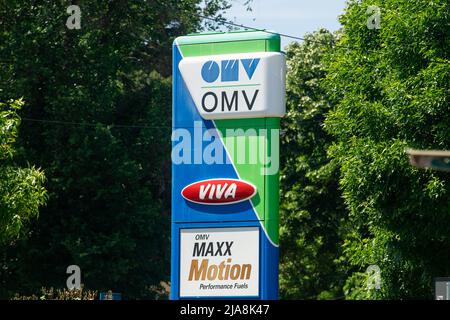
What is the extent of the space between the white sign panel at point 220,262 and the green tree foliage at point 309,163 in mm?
24442

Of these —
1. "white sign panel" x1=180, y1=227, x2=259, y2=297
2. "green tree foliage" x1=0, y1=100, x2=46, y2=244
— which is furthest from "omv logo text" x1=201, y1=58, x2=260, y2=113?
"green tree foliage" x1=0, y1=100, x2=46, y2=244

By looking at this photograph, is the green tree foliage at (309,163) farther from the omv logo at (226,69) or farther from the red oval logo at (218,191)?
the omv logo at (226,69)

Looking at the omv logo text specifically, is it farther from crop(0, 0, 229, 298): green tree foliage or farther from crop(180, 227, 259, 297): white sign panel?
crop(0, 0, 229, 298): green tree foliage

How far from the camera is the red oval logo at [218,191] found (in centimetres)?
2008

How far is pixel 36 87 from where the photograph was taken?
46.7 metres

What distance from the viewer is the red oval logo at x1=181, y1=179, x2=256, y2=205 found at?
20078 mm

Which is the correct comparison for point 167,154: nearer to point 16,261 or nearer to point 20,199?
point 16,261

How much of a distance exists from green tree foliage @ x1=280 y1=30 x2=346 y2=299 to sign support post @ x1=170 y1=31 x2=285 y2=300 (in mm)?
24370

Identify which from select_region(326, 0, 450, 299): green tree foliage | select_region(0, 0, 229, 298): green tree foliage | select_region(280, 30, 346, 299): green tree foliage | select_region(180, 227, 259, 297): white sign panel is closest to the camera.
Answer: select_region(180, 227, 259, 297): white sign panel
